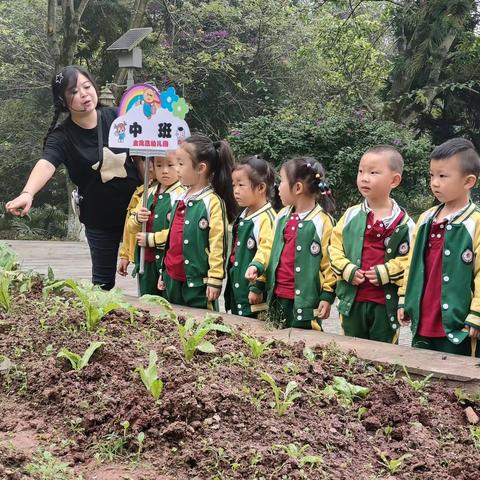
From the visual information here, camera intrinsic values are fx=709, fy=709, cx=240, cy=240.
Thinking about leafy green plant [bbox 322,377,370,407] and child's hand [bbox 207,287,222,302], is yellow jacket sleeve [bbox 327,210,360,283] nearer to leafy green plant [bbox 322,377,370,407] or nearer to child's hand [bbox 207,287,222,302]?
child's hand [bbox 207,287,222,302]

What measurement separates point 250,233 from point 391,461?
245cm

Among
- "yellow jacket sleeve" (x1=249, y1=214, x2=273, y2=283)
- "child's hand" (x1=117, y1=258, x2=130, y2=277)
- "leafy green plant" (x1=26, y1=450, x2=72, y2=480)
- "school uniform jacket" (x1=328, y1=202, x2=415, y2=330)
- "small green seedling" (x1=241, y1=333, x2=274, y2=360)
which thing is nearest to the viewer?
"leafy green plant" (x1=26, y1=450, x2=72, y2=480)

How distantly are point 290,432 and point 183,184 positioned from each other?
2.78m

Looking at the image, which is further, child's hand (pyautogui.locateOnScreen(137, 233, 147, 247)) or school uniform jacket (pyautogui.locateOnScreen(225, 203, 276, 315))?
child's hand (pyautogui.locateOnScreen(137, 233, 147, 247))

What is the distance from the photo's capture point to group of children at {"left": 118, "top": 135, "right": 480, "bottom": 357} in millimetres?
3303

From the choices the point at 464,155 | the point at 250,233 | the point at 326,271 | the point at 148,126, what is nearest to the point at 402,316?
the point at 326,271

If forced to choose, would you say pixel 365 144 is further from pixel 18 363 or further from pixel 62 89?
pixel 18 363

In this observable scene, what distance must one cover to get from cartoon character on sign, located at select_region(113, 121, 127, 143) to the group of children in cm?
37

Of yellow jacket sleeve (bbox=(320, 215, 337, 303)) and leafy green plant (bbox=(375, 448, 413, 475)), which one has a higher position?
yellow jacket sleeve (bbox=(320, 215, 337, 303))

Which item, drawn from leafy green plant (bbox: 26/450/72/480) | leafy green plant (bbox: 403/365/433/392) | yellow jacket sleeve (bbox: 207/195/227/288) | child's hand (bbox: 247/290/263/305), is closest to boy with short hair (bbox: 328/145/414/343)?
child's hand (bbox: 247/290/263/305)

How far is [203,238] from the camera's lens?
4.36 meters

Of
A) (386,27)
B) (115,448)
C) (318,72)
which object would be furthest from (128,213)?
(318,72)

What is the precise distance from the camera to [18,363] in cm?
266

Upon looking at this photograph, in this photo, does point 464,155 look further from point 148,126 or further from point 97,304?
point 148,126
